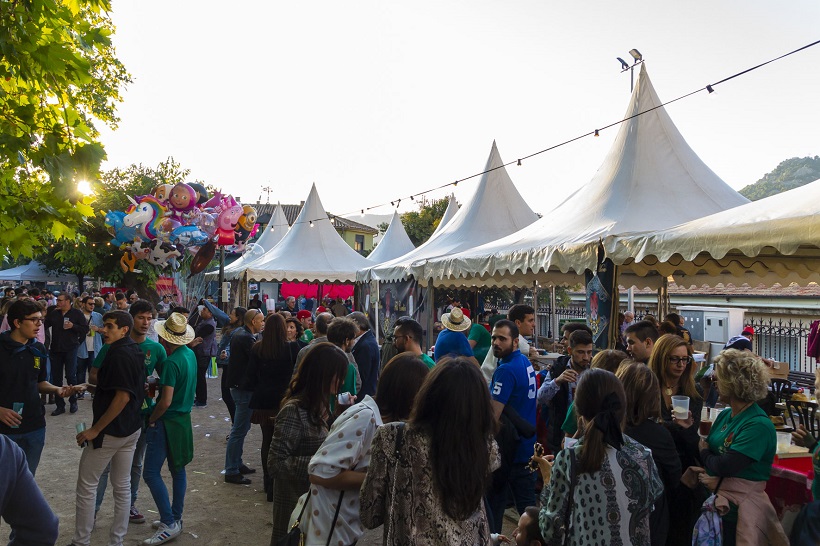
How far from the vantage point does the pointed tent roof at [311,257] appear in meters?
20.0

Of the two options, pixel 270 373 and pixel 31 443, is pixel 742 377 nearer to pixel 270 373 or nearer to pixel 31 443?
pixel 270 373

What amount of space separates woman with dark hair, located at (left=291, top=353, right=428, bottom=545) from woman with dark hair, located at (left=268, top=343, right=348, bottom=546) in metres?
0.55

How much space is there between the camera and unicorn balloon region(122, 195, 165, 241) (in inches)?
576

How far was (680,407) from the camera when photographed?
3686mm

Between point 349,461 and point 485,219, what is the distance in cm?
1205

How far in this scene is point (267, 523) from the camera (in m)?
5.74

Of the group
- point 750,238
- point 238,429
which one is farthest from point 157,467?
point 750,238

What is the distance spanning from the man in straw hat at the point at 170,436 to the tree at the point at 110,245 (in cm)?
2306

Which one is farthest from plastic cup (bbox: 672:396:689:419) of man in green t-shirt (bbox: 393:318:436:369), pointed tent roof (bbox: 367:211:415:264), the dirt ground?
pointed tent roof (bbox: 367:211:415:264)

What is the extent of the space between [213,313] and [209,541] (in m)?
5.34

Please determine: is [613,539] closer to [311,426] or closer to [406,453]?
[406,453]

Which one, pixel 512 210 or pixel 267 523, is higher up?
pixel 512 210

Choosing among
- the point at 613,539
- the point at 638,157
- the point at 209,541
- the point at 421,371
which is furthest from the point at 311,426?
the point at 638,157

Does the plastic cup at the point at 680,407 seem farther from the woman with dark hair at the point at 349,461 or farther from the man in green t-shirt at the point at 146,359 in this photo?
the man in green t-shirt at the point at 146,359
